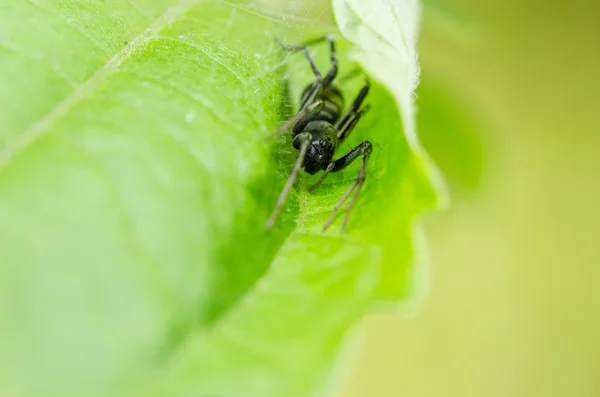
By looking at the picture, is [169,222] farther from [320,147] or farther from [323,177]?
[320,147]

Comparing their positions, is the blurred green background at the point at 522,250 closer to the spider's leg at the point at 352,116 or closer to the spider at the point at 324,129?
the spider at the point at 324,129

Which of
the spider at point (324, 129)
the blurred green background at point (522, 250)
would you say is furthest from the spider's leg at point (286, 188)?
the blurred green background at point (522, 250)

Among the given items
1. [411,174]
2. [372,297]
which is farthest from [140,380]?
[411,174]

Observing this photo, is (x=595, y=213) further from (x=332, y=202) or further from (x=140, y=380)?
(x=140, y=380)

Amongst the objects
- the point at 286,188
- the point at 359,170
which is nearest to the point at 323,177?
the point at 359,170

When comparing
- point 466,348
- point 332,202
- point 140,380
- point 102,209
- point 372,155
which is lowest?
point 140,380
